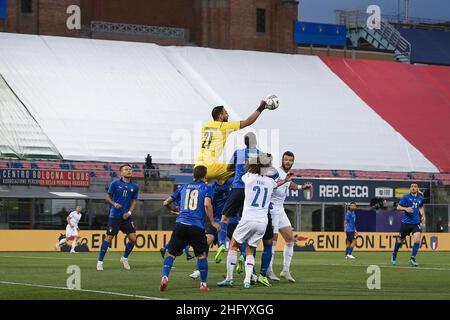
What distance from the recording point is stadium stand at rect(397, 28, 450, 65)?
96938 mm

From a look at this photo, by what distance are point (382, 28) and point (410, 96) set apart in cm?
1798

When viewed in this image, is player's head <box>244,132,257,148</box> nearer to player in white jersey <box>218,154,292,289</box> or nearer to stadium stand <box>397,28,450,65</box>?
player in white jersey <box>218,154,292,289</box>

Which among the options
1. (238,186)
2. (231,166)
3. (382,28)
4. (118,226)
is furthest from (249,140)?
(382,28)

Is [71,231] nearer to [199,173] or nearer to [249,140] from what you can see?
[249,140]

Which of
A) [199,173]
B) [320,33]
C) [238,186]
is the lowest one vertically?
[238,186]

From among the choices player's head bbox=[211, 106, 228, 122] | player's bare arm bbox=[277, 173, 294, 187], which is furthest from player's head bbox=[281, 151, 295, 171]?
player's head bbox=[211, 106, 228, 122]

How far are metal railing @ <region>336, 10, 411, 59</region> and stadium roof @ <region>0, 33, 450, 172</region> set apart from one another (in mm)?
17171

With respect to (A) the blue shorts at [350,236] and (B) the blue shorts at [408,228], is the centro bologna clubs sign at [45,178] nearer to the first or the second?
(A) the blue shorts at [350,236]

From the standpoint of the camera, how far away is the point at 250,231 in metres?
20.1

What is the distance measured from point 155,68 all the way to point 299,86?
982 centimetres

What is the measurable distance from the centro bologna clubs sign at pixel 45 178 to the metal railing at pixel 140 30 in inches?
1033

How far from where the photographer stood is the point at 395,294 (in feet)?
63.3

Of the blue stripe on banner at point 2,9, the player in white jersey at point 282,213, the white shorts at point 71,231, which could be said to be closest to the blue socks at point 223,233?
the player in white jersey at point 282,213
